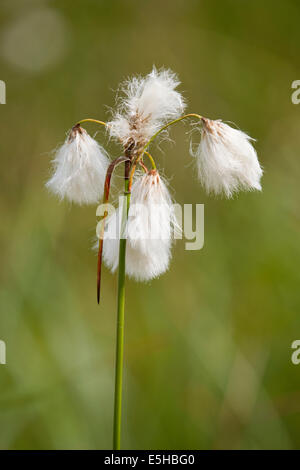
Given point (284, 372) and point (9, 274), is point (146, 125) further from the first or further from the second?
point (284, 372)

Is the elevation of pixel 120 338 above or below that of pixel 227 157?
below

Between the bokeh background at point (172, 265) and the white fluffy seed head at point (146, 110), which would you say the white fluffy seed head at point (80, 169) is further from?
the bokeh background at point (172, 265)

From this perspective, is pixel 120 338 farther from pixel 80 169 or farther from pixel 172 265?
pixel 172 265

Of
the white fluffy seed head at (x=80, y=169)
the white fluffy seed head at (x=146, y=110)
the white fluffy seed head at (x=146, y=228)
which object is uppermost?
the white fluffy seed head at (x=146, y=110)

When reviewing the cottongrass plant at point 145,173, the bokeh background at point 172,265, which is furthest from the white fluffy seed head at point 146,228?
the bokeh background at point 172,265

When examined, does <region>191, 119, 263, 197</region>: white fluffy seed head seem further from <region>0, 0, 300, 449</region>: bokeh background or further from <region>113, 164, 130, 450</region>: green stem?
<region>0, 0, 300, 449</region>: bokeh background

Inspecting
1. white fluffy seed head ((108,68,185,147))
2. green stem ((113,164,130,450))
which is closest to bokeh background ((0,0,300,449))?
white fluffy seed head ((108,68,185,147))

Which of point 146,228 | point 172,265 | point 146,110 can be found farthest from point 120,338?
point 172,265

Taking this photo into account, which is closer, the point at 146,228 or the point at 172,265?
the point at 146,228
